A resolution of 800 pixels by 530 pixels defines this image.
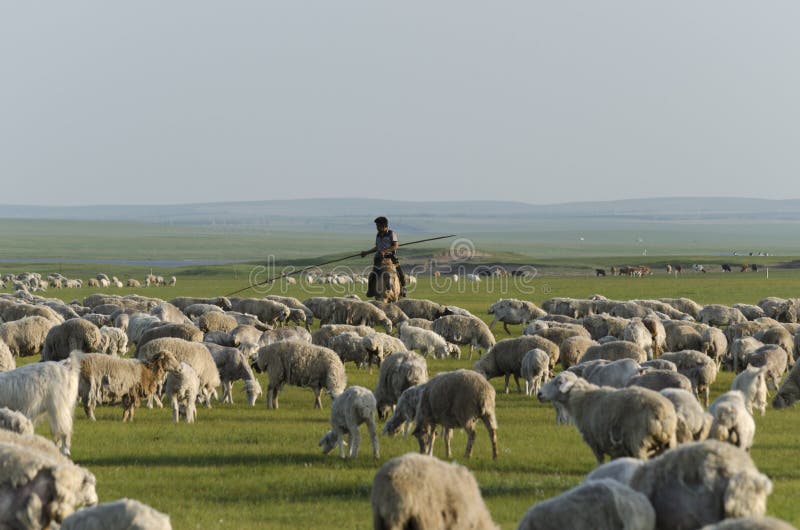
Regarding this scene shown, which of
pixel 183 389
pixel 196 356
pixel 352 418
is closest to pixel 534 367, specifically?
pixel 196 356

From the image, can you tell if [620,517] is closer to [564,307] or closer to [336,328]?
[336,328]

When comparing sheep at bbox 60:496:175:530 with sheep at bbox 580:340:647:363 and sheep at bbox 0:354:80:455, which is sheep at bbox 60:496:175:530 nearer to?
sheep at bbox 0:354:80:455

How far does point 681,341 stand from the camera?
2852 centimetres

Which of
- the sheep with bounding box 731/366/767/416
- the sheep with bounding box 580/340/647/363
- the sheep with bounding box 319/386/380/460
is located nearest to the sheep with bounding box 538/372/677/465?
the sheep with bounding box 319/386/380/460

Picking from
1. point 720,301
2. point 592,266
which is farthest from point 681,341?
point 592,266

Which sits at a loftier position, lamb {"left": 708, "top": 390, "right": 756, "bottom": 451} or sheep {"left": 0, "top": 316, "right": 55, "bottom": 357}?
lamb {"left": 708, "top": 390, "right": 756, "bottom": 451}

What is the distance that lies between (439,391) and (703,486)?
6.61m

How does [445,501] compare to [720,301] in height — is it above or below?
above

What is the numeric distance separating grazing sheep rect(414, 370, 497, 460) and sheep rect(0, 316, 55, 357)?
1529cm

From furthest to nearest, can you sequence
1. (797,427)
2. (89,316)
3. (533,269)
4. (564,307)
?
(533,269) < (564,307) < (89,316) < (797,427)

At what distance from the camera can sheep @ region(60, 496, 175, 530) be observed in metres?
8.44

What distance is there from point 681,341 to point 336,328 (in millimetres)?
8782

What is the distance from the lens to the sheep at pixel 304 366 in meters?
20.6

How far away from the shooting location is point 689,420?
13.4 metres
